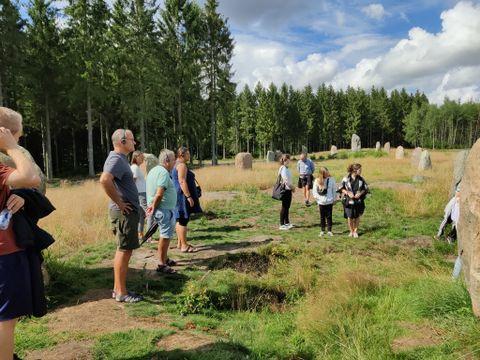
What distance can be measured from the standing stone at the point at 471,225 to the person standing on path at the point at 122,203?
3551 mm

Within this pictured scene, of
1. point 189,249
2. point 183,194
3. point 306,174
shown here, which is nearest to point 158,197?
point 183,194

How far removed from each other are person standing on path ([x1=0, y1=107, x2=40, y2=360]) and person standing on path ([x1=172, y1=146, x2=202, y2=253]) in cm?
424

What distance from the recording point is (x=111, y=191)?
4484 mm

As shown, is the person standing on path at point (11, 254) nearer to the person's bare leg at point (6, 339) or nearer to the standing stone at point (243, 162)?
the person's bare leg at point (6, 339)

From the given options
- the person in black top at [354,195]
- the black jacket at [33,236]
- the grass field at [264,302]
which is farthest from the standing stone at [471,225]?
the person in black top at [354,195]

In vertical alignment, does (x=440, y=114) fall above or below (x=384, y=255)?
above

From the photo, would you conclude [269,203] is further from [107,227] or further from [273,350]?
[273,350]

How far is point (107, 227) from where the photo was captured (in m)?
9.05

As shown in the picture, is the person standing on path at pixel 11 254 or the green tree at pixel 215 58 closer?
the person standing on path at pixel 11 254

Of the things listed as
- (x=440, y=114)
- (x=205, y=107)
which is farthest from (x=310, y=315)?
(x=440, y=114)

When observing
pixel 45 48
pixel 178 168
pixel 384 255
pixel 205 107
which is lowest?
pixel 384 255

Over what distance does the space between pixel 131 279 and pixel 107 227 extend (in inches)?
149

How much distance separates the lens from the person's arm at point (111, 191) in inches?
176

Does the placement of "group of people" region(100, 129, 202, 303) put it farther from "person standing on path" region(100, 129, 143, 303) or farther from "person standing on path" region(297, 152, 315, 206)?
"person standing on path" region(297, 152, 315, 206)
